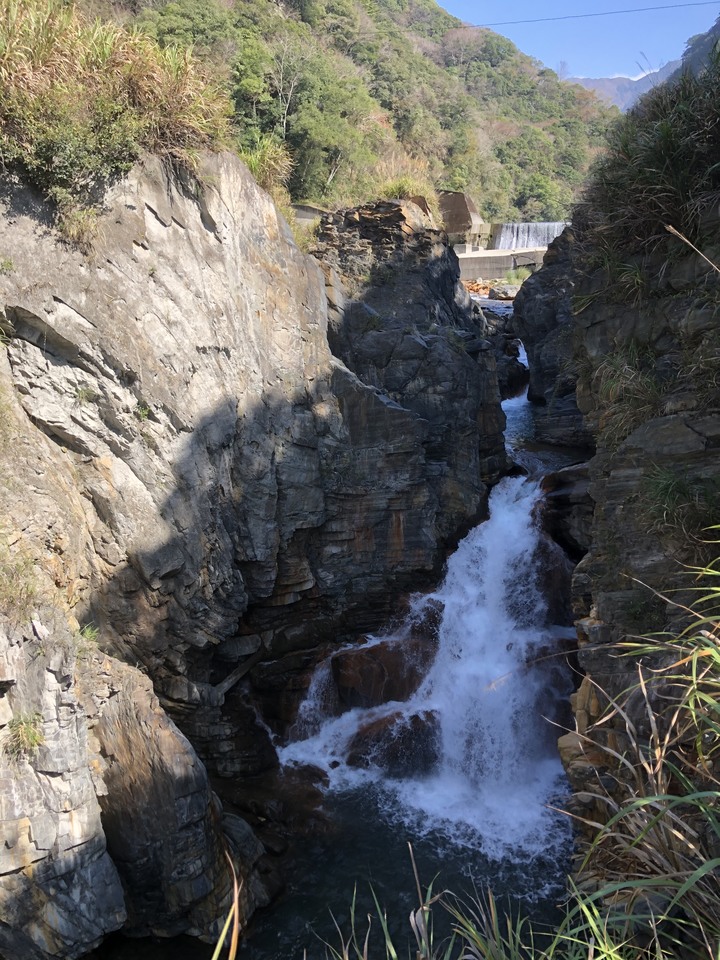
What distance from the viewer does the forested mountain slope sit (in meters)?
17.5

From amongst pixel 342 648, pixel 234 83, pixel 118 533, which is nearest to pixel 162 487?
pixel 118 533

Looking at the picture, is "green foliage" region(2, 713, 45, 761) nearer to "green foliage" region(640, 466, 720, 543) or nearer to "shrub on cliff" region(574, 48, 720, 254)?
"green foliage" region(640, 466, 720, 543)

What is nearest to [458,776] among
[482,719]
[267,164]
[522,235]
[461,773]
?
[461,773]

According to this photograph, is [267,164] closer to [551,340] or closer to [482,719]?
[551,340]

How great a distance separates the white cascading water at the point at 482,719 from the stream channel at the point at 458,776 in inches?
0.7

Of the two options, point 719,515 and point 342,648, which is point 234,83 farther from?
point 719,515

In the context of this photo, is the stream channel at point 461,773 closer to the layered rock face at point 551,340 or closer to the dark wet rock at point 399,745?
the dark wet rock at point 399,745

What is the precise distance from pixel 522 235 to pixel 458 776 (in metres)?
22.5

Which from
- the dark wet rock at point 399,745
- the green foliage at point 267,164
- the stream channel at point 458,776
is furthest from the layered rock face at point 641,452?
the green foliage at point 267,164

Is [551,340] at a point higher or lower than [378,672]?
higher

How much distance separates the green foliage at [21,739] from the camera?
5.41 m

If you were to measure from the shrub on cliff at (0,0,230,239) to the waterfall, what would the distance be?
20.2 metres

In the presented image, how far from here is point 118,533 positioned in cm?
716

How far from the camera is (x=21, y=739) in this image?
214 inches
